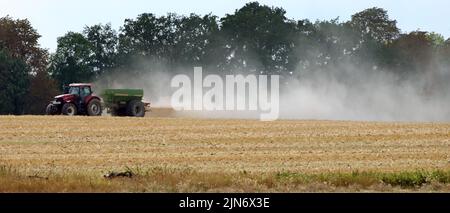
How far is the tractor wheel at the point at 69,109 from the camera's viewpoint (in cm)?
5259

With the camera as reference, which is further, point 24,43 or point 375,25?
point 375,25

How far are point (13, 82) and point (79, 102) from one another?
97.9 feet

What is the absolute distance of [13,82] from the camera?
81.0 metres

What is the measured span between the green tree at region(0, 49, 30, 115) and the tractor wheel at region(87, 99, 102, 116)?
2726 centimetres

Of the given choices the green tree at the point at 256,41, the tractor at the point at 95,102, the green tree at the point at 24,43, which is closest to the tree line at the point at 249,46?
the green tree at the point at 256,41

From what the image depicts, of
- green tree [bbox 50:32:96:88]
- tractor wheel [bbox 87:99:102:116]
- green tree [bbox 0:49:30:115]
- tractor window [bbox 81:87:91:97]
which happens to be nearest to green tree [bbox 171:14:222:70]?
green tree [bbox 50:32:96:88]

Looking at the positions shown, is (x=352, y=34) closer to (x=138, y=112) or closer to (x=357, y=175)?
(x=138, y=112)

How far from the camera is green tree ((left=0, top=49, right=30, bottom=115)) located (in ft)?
260

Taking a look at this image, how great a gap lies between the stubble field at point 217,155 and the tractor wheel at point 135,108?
15.1 ft

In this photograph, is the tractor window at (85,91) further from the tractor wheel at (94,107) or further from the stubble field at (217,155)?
the stubble field at (217,155)

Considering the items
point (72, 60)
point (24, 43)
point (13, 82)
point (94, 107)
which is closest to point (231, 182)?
point (94, 107)

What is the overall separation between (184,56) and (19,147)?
67.6 meters

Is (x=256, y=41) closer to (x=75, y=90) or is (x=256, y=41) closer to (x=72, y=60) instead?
(x=72, y=60)

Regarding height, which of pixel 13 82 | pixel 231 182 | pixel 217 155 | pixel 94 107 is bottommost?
pixel 231 182
